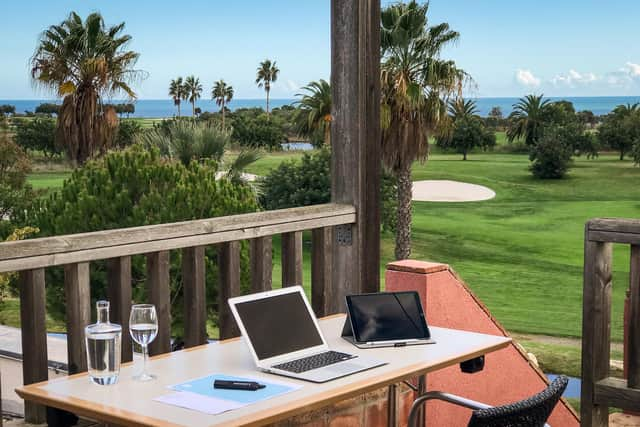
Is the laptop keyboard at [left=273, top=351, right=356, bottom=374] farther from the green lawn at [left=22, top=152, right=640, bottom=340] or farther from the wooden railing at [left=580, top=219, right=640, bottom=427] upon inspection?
the green lawn at [left=22, top=152, right=640, bottom=340]

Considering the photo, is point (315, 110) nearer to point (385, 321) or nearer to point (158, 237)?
point (158, 237)

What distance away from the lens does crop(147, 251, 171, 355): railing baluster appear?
2.78m

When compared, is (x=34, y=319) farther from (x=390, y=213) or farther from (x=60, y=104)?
(x=390, y=213)

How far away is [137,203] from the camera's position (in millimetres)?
23422

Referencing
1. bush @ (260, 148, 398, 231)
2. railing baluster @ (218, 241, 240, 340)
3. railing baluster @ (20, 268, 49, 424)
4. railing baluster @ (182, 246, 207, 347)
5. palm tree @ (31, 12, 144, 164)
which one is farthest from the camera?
bush @ (260, 148, 398, 231)

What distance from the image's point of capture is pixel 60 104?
31.3m

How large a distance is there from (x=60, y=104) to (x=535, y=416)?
31.1 meters

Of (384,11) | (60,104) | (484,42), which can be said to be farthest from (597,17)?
(60,104)

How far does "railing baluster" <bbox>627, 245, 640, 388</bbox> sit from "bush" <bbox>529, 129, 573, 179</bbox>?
1367 inches

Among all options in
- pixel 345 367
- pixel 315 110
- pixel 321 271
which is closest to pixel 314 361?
pixel 345 367

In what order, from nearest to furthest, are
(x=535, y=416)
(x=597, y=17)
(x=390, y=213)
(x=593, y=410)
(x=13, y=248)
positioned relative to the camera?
(x=535, y=416) < (x=13, y=248) < (x=593, y=410) < (x=390, y=213) < (x=597, y=17)

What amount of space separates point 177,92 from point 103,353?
35725 mm

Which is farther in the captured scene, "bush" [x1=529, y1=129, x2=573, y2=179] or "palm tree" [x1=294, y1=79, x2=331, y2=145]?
"bush" [x1=529, y1=129, x2=573, y2=179]

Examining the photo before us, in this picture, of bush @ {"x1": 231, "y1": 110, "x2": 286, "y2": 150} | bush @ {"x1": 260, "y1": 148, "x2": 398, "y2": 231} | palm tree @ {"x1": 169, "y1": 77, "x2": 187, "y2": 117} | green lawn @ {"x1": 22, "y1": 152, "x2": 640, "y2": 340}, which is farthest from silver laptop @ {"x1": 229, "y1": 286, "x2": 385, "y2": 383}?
green lawn @ {"x1": 22, "y1": 152, "x2": 640, "y2": 340}
